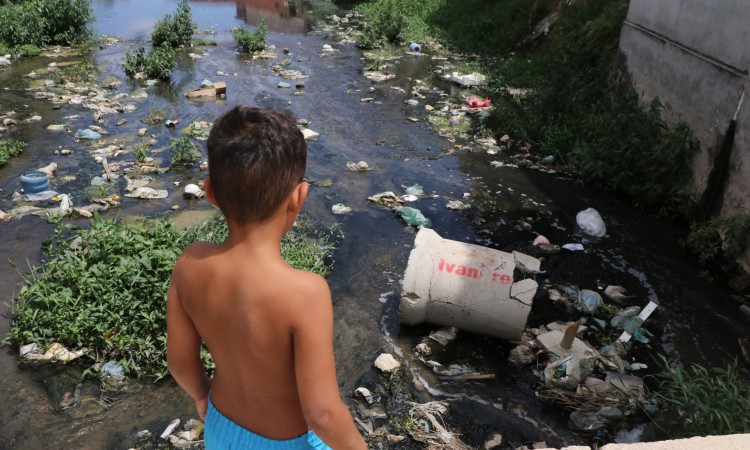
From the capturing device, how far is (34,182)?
5180 mm

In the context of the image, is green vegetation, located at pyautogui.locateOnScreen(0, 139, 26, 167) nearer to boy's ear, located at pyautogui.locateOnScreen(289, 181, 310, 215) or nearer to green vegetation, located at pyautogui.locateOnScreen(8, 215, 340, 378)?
green vegetation, located at pyautogui.locateOnScreen(8, 215, 340, 378)

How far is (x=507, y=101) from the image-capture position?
888 centimetres

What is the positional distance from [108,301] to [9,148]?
3.97 metres

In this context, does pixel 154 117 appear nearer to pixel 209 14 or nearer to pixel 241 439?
pixel 241 439

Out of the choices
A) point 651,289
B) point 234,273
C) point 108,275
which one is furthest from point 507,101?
point 234,273

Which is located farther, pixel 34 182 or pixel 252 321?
pixel 34 182

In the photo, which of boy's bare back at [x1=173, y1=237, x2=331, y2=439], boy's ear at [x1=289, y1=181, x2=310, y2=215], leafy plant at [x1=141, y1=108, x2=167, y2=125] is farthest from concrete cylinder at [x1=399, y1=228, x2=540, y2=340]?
leafy plant at [x1=141, y1=108, x2=167, y2=125]

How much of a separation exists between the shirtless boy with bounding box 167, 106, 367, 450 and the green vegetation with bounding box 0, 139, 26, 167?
5759mm

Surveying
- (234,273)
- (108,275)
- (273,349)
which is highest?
(234,273)

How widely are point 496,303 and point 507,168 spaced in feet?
10.6

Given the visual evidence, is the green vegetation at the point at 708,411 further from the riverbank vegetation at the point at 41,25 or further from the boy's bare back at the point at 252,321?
the riverbank vegetation at the point at 41,25

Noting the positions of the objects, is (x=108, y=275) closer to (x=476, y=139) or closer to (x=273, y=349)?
(x=273, y=349)

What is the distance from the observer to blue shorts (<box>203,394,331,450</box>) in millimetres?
1456

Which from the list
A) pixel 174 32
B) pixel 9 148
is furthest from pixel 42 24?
pixel 9 148
